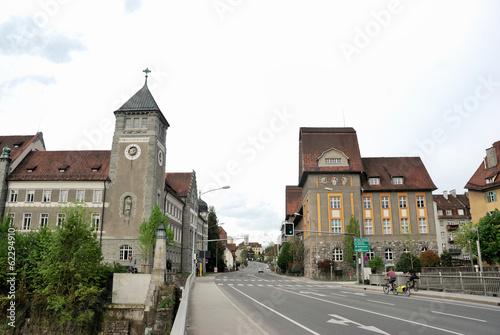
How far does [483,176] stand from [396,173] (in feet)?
38.4

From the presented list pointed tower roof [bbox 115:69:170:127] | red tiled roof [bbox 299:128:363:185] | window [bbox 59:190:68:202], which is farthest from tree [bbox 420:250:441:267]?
window [bbox 59:190:68:202]

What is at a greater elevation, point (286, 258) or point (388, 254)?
point (388, 254)

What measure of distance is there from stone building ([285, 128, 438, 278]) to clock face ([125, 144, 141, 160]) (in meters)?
24.2

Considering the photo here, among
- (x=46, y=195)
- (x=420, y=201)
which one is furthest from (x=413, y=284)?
(x=46, y=195)

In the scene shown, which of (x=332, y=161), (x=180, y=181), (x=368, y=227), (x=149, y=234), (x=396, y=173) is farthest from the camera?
(x=180, y=181)

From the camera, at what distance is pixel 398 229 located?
55000mm

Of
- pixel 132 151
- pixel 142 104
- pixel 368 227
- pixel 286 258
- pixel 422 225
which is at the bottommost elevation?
pixel 286 258

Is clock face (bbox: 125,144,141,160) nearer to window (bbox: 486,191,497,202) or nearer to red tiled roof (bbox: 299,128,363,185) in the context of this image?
red tiled roof (bbox: 299,128,363,185)

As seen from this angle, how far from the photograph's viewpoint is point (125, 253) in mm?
42750

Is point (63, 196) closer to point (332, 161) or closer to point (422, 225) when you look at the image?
point (332, 161)

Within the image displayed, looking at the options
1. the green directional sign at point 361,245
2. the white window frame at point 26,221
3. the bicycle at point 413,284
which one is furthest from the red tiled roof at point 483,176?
the white window frame at point 26,221

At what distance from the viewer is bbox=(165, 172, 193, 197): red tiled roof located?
64.9m

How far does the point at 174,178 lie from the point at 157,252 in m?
44.0

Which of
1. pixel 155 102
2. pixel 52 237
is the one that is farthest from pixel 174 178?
pixel 52 237
